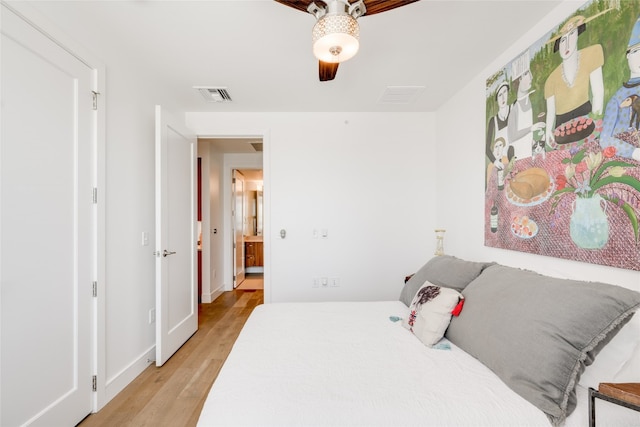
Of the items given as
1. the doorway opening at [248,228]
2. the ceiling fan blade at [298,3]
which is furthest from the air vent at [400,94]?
the doorway opening at [248,228]

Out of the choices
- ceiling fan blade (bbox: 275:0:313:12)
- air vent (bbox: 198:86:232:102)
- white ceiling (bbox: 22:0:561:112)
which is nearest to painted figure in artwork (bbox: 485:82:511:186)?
white ceiling (bbox: 22:0:561:112)

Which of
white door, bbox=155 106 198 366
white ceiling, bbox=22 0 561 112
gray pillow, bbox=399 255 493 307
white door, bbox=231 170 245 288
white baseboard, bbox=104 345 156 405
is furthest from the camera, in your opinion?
white door, bbox=231 170 245 288

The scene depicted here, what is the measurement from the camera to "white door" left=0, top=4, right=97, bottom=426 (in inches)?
50.2

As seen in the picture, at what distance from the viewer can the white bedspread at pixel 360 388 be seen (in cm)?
91

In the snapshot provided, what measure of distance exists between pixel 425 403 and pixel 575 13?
6.57 feet

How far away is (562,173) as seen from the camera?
4.79 ft

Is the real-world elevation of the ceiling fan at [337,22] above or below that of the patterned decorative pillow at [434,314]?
above

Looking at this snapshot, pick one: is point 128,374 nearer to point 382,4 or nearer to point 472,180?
point 382,4

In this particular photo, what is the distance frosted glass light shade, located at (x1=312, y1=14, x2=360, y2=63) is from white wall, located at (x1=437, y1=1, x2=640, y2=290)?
1.24 meters

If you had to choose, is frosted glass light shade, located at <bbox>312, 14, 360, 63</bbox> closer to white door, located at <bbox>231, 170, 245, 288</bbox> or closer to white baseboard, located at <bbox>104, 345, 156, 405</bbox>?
white baseboard, located at <bbox>104, 345, 156, 405</bbox>

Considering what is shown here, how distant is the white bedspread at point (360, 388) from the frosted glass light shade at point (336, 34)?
4.62 feet

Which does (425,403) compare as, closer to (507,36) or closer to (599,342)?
(599,342)

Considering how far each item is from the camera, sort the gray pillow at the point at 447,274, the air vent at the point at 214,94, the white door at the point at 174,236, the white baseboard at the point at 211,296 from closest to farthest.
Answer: the gray pillow at the point at 447,274
the white door at the point at 174,236
the air vent at the point at 214,94
the white baseboard at the point at 211,296

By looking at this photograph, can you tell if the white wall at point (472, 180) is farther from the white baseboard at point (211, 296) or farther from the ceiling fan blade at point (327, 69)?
the white baseboard at point (211, 296)
